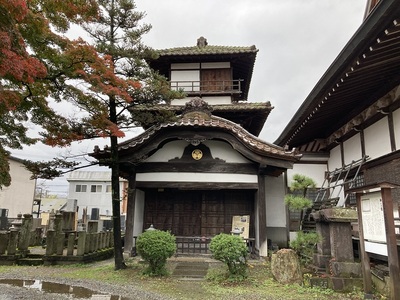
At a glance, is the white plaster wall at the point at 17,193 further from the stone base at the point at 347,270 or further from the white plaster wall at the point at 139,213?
the stone base at the point at 347,270

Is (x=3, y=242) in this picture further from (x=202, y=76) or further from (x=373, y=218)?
(x=373, y=218)

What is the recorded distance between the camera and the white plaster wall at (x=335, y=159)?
11695mm

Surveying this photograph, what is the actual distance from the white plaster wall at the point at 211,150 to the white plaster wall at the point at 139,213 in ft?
5.57

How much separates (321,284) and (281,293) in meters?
0.94

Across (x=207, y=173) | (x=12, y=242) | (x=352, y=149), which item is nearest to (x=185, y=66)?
(x=207, y=173)

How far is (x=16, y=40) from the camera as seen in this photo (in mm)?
4664

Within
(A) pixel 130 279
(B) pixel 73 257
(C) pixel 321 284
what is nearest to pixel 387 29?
(C) pixel 321 284

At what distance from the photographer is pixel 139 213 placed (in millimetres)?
11484

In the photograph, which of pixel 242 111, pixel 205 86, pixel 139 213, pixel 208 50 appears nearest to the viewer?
pixel 139 213

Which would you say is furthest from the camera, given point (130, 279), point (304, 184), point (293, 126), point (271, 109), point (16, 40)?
point (271, 109)

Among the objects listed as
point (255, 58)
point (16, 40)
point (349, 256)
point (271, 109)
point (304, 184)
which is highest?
point (255, 58)

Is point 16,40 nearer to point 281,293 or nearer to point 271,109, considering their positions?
point 281,293

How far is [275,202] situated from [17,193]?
2513cm

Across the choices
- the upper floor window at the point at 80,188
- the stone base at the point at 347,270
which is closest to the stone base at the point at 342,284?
the stone base at the point at 347,270
